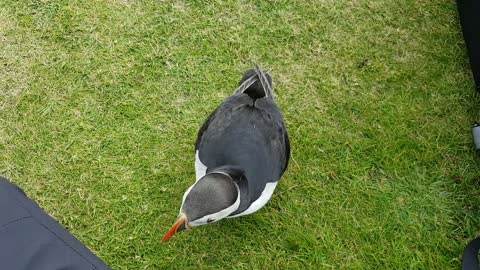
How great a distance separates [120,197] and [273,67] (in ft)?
4.97

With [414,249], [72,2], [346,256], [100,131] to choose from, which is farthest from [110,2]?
[414,249]

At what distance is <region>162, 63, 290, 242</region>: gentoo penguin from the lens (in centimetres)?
256

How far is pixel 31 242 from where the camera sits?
5.67ft

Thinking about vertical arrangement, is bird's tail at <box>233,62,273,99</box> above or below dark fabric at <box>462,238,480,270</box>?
above

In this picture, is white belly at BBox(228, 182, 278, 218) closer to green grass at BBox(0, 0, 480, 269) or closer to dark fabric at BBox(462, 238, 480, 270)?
→ green grass at BBox(0, 0, 480, 269)

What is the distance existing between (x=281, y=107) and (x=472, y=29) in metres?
1.54

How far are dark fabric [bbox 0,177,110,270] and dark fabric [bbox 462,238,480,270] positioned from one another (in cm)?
238

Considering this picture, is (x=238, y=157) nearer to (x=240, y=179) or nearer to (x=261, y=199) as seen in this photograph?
(x=240, y=179)

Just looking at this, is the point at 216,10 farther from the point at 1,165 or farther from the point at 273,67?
the point at 1,165

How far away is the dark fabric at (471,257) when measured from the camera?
3.12m

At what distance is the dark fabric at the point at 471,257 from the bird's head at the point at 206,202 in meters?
1.63

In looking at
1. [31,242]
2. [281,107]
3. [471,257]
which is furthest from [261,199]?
[31,242]

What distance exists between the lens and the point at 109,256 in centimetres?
326

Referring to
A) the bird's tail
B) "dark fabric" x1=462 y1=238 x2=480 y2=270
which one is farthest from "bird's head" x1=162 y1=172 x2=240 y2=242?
"dark fabric" x1=462 y1=238 x2=480 y2=270
